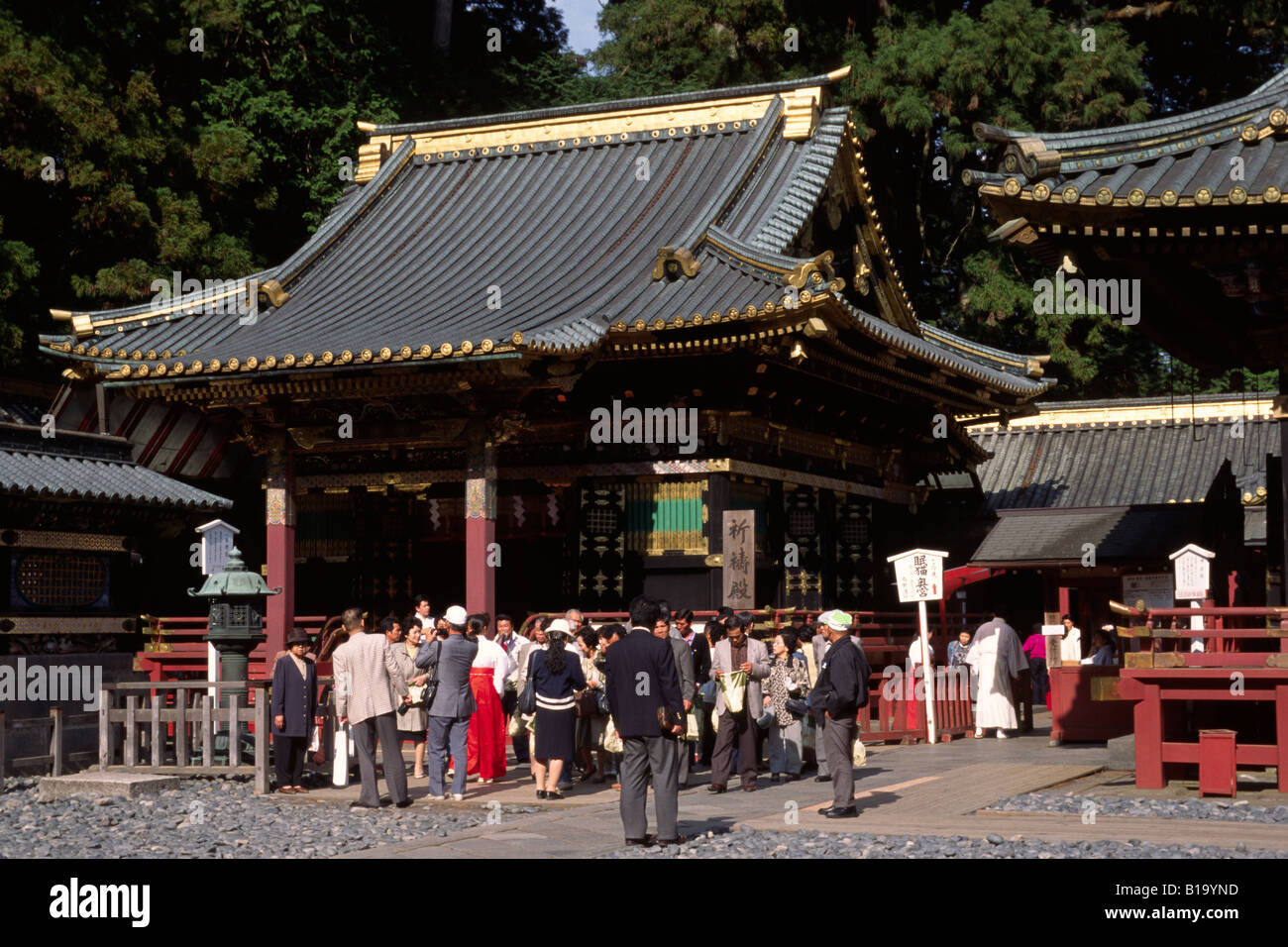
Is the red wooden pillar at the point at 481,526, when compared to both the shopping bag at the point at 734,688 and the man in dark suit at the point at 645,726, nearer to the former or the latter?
the shopping bag at the point at 734,688

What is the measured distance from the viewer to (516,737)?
Result: 18.5 m

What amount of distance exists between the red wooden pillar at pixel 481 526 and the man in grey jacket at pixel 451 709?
16.7 feet

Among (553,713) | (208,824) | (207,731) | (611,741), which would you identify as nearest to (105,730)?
(207,731)

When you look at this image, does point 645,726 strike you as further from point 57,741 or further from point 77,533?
point 77,533

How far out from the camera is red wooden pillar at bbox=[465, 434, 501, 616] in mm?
20594

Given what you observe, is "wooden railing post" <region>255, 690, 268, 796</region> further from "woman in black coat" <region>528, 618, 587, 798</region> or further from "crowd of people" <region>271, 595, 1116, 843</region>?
"woman in black coat" <region>528, 618, 587, 798</region>

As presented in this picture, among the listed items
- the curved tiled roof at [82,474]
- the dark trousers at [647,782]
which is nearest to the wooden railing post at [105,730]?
the curved tiled roof at [82,474]

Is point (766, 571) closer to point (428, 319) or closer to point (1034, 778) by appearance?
point (428, 319)

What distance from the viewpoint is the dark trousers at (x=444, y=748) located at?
49.6 ft

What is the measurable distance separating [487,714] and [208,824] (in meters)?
3.59

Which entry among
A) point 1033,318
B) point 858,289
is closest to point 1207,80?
point 1033,318

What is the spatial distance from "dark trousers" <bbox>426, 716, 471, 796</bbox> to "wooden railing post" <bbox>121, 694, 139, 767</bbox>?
3496 millimetres

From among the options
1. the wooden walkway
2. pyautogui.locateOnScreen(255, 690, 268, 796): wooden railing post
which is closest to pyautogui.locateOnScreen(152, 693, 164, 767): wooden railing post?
pyautogui.locateOnScreen(255, 690, 268, 796): wooden railing post

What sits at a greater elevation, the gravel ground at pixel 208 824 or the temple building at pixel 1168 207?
the temple building at pixel 1168 207
